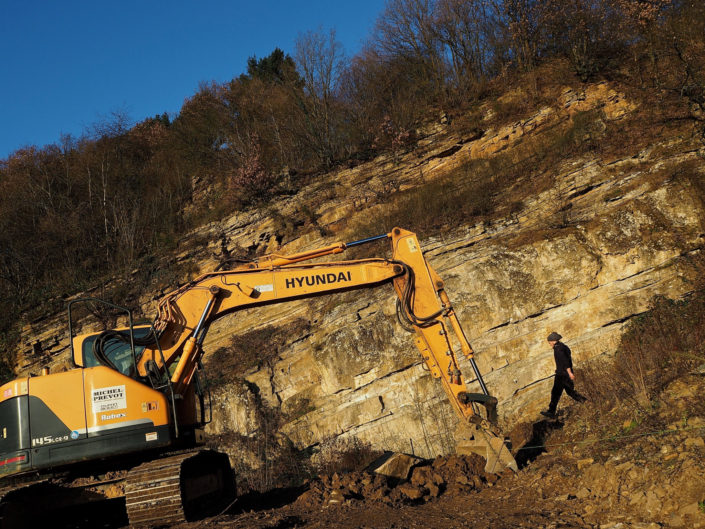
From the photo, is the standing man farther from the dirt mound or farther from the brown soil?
the dirt mound

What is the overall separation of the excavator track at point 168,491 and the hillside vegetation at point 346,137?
9.17 metres

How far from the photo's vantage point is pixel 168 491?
23.3 ft

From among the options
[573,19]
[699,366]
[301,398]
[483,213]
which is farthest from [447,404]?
[573,19]

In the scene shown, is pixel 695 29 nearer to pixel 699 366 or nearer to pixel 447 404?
pixel 699 366

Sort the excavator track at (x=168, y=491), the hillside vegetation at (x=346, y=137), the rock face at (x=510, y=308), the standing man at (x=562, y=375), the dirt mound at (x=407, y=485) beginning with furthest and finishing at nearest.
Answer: the hillside vegetation at (x=346, y=137) → the rock face at (x=510, y=308) → the standing man at (x=562, y=375) → the dirt mound at (x=407, y=485) → the excavator track at (x=168, y=491)

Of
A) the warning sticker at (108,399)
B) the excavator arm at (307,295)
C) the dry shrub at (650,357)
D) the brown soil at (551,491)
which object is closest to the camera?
the brown soil at (551,491)

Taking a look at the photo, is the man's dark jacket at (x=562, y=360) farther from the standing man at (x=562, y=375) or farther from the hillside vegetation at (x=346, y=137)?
the hillside vegetation at (x=346, y=137)

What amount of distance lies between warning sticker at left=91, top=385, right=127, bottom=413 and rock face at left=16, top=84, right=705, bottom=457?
17.8 feet

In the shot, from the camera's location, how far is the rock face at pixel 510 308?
37.1ft

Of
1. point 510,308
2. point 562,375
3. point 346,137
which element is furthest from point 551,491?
point 346,137

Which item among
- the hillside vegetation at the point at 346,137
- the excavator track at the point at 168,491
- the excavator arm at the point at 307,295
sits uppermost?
the hillside vegetation at the point at 346,137

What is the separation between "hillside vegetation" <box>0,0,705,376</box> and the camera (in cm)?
1600

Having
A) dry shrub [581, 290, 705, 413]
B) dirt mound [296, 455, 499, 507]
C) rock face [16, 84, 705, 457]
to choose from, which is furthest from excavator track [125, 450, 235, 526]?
dry shrub [581, 290, 705, 413]

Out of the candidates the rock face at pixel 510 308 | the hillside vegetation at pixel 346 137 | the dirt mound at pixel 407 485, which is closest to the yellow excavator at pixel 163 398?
the dirt mound at pixel 407 485
